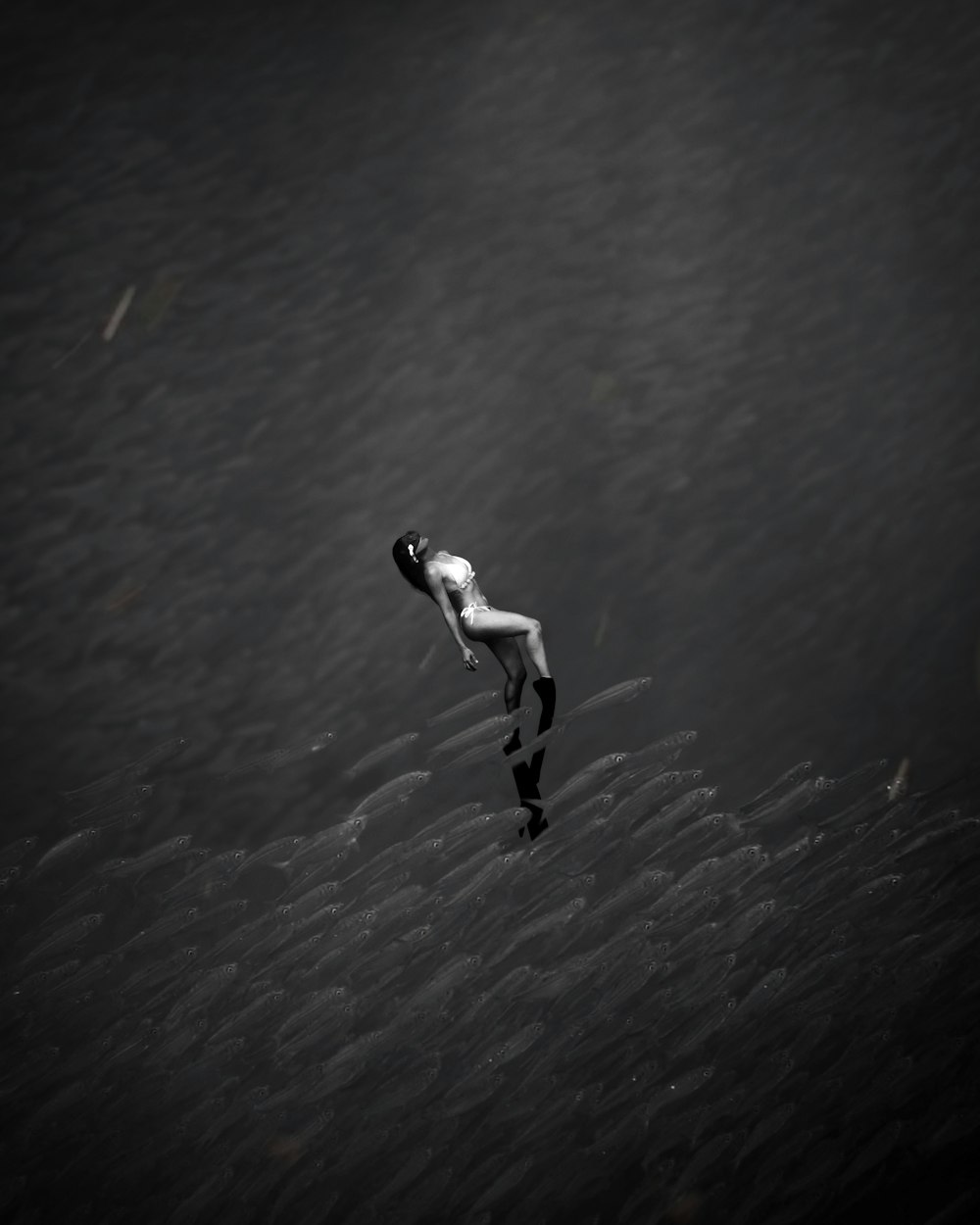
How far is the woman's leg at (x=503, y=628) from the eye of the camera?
4.44 meters

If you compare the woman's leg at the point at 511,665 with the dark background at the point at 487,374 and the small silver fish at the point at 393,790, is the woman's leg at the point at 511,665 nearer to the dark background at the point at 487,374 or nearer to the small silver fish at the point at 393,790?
the dark background at the point at 487,374

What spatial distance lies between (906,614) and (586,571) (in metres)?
1.13

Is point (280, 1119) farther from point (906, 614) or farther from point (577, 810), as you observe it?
point (906, 614)

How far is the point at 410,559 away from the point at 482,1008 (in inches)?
54.2

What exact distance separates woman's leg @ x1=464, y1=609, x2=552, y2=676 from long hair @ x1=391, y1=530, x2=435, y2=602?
5.7 inches

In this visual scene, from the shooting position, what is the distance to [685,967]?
4707 millimetres

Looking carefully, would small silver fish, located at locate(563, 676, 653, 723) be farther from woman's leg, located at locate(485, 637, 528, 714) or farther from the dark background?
woman's leg, located at locate(485, 637, 528, 714)

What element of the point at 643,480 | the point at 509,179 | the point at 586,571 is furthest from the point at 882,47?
the point at 586,571

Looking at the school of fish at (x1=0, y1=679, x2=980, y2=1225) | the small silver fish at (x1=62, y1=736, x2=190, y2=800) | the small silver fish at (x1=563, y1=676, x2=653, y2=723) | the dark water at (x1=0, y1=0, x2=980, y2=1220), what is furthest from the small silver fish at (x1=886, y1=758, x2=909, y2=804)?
the small silver fish at (x1=62, y1=736, x2=190, y2=800)

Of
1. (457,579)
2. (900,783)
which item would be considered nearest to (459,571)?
(457,579)

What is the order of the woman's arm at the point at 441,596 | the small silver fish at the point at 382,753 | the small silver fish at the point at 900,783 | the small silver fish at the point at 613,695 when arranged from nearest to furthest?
the woman's arm at the point at 441,596
the small silver fish at the point at 382,753
the small silver fish at the point at 613,695
the small silver fish at the point at 900,783

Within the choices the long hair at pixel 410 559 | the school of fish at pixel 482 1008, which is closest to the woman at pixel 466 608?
the long hair at pixel 410 559

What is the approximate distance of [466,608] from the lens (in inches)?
175

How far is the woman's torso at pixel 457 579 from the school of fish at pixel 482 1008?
0.43 metres
